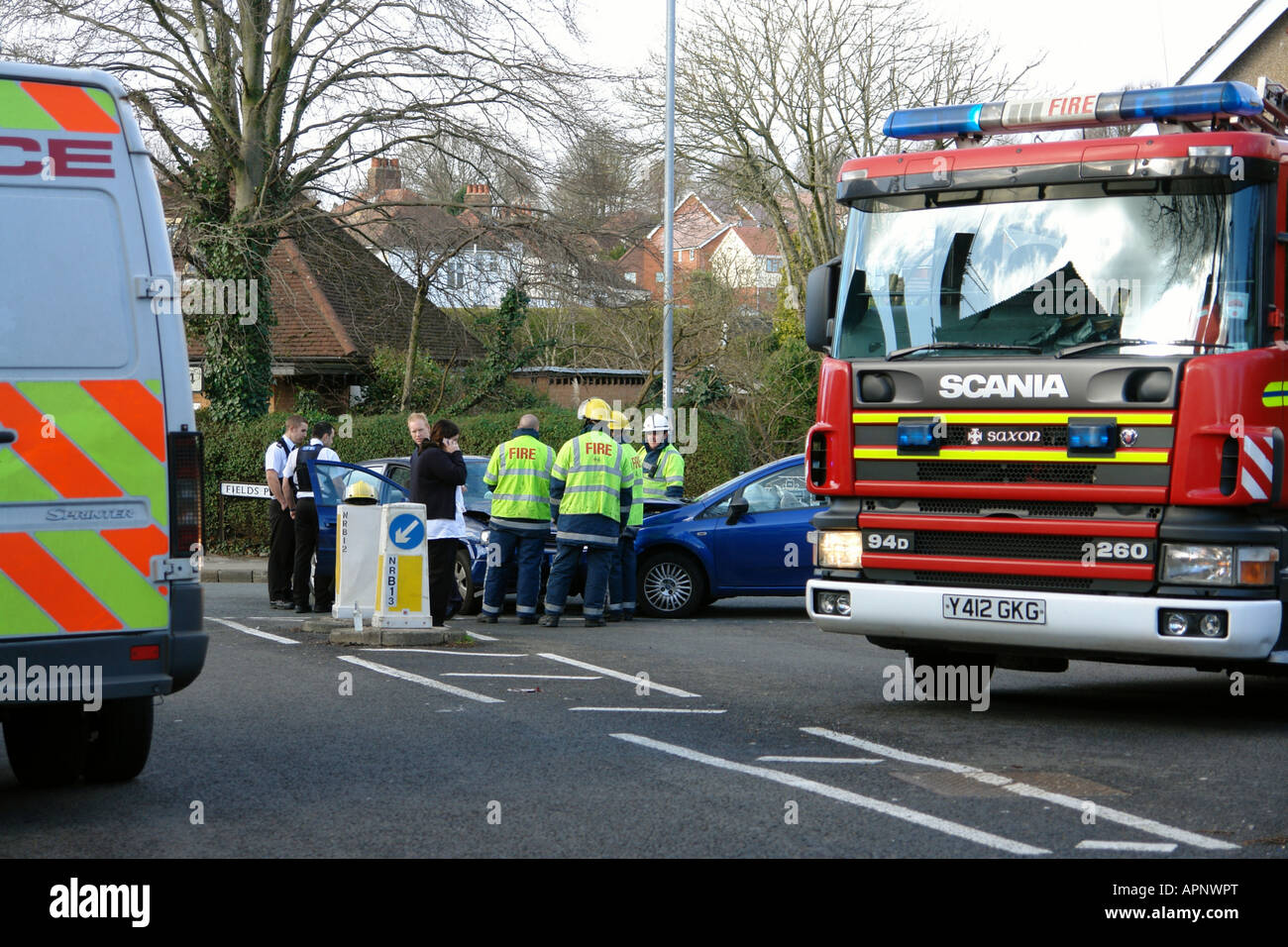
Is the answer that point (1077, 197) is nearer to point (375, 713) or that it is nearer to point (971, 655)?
point (971, 655)

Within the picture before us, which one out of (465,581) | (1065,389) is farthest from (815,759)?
(465,581)

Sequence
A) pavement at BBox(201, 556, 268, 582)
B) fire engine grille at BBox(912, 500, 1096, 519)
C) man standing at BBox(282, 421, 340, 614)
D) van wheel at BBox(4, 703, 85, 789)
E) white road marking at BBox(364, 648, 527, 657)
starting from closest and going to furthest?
van wheel at BBox(4, 703, 85, 789), fire engine grille at BBox(912, 500, 1096, 519), white road marking at BBox(364, 648, 527, 657), man standing at BBox(282, 421, 340, 614), pavement at BBox(201, 556, 268, 582)

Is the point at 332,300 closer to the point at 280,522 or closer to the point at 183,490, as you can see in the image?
the point at 280,522

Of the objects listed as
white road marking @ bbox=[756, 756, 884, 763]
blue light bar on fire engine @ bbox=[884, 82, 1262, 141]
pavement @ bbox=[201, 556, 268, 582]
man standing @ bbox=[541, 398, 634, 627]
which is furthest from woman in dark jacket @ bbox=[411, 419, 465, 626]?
pavement @ bbox=[201, 556, 268, 582]

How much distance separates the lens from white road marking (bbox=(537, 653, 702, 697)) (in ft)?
31.7

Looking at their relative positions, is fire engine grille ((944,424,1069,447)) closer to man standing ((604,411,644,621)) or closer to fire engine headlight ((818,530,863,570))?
fire engine headlight ((818,530,863,570))

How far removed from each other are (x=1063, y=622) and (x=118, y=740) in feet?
15.2

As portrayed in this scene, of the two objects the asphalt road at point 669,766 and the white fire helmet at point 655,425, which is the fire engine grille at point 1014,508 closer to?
the asphalt road at point 669,766

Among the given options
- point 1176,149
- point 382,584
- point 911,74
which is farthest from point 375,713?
point 911,74

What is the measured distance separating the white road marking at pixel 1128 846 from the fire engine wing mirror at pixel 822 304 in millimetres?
3831

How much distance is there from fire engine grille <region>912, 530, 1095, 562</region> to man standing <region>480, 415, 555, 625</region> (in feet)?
20.1

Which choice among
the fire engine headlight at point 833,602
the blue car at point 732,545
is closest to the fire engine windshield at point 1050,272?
the fire engine headlight at point 833,602

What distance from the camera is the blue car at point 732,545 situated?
49.0ft

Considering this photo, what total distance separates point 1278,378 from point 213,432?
1994 centimetres
